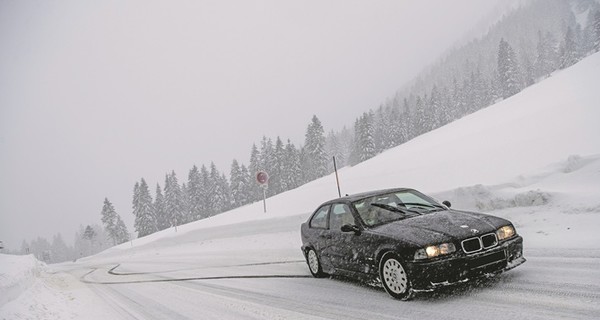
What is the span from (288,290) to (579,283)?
4222 mm

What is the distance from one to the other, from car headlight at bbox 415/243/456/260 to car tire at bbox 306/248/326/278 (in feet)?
9.48

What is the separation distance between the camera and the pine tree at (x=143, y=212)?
233 feet

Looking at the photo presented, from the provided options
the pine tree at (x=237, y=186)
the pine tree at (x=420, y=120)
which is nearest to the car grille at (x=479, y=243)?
the pine tree at (x=237, y=186)

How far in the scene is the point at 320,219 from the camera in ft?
25.2

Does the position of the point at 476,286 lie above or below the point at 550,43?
below

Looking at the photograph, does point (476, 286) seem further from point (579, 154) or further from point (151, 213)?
point (151, 213)

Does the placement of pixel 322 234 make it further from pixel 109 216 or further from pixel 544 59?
pixel 544 59

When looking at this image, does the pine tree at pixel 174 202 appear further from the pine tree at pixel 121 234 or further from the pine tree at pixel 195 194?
the pine tree at pixel 121 234

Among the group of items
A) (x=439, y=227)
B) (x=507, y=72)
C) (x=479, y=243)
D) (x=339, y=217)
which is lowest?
(x=479, y=243)

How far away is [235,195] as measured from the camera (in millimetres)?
70062

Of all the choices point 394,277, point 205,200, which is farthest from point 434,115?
point 394,277

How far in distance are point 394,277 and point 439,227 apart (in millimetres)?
903

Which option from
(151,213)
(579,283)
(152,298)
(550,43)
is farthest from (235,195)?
(550,43)

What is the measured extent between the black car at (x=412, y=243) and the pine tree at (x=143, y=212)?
70475 millimetres
